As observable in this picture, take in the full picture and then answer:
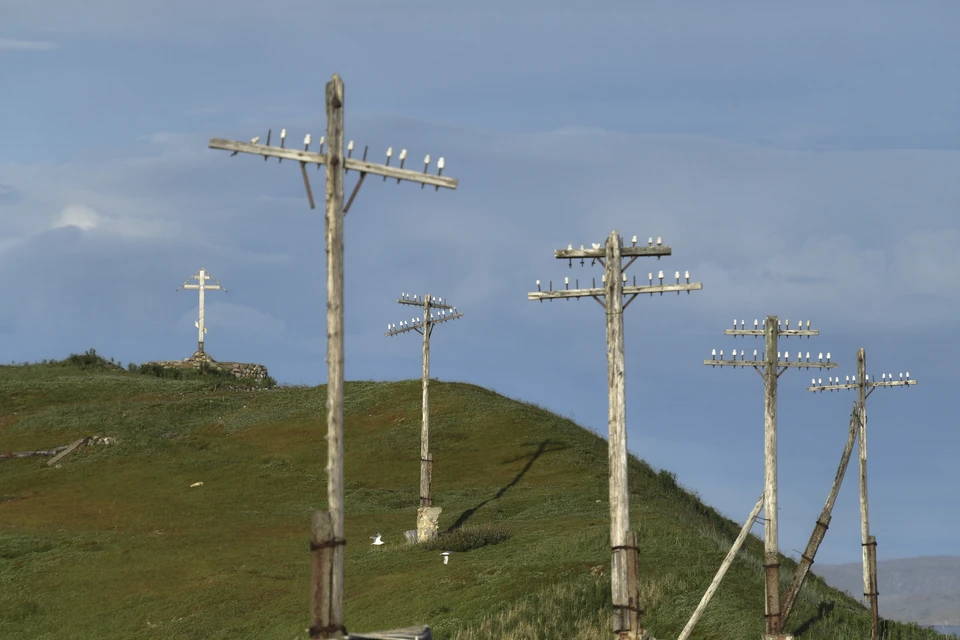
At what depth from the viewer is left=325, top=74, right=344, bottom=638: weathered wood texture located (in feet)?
70.2

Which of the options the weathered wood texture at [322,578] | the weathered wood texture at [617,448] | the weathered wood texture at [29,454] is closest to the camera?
the weathered wood texture at [322,578]

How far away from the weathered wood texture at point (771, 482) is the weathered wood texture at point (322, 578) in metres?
17.8

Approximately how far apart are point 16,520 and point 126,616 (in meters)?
19.4

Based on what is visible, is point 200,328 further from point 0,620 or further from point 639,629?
point 639,629

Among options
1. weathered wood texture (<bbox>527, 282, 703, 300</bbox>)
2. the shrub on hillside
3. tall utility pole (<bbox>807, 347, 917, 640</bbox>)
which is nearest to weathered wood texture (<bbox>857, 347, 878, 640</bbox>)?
tall utility pole (<bbox>807, 347, 917, 640</bbox>)

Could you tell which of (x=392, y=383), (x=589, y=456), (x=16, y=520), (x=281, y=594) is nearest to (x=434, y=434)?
(x=589, y=456)

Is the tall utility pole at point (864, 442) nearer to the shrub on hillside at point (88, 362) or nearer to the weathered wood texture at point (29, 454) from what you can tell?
the weathered wood texture at point (29, 454)

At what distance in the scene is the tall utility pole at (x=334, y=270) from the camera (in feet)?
69.5

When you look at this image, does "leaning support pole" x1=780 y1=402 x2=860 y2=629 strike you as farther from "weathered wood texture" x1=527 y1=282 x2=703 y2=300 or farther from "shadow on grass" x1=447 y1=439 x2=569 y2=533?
"shadow on grass" x1=447 y1=439 x2=569 y2=533

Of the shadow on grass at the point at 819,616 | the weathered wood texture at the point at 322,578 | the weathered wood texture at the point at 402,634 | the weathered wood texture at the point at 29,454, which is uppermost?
the weathered wood texture at the point at 29,454

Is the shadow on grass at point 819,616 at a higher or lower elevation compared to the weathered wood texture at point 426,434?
lower

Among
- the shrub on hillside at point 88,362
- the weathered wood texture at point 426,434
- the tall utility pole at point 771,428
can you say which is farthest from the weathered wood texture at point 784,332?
the shrub on hillside at point 88,362

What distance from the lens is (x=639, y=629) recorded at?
92.8 feet

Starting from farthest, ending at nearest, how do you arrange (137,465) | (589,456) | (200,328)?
(200,328)
(137,465)
(589,456)
